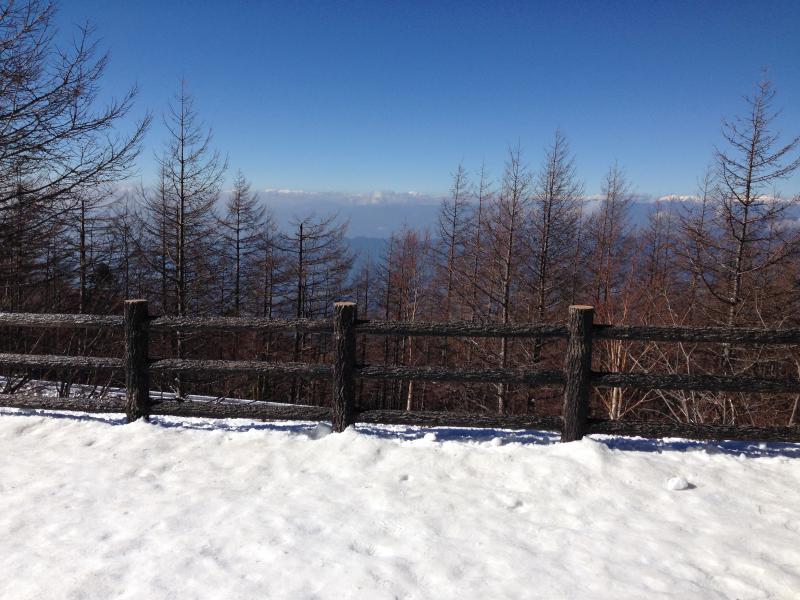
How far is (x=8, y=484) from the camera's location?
3859 mm

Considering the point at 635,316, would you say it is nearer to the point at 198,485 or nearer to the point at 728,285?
the point at 728,285

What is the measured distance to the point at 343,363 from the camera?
493 centimetres

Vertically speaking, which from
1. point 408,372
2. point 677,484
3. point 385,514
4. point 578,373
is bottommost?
point 385,514

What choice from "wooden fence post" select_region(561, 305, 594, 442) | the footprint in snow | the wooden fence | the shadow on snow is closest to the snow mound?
the footprint in snow

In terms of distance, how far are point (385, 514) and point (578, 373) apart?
7.89ft

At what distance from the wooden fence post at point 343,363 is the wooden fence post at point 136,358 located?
212 cm

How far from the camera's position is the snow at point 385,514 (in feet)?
9.07

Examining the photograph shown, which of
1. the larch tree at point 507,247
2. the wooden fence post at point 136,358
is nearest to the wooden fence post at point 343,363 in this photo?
the wooden fence post at point 136,358

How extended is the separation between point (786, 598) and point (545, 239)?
20.5 m

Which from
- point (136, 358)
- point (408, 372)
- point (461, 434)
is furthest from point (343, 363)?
point (136, 358)

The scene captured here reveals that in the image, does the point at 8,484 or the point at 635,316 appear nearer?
the point at 8,484

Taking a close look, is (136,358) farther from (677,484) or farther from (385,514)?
(677,484)

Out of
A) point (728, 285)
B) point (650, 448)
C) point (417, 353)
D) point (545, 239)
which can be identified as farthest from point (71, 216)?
point (417, 353)

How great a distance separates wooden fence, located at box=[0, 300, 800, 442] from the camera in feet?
15.3
